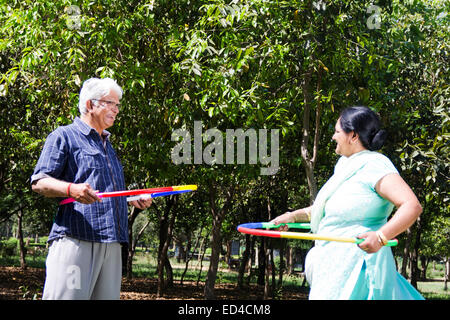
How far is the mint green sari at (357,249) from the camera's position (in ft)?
11.3

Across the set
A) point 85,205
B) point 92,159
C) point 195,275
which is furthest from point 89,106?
point 195,275

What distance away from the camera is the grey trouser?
11.5ft

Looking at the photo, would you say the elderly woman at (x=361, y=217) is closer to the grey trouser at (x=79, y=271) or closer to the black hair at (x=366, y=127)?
the black hair at (x=366, y=127)

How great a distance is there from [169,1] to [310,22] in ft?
8.97

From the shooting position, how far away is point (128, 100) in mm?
Answer: 9727

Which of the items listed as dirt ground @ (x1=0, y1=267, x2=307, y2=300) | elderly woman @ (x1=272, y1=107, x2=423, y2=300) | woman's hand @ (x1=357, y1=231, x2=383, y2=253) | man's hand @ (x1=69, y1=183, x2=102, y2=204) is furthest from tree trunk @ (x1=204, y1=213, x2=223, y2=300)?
woman's hand @ (x1=357, y1=231, x2=383, y2=253)

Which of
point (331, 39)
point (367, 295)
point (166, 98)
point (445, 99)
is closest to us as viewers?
point (367, 295)

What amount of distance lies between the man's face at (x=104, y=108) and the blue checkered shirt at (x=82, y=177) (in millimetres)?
106

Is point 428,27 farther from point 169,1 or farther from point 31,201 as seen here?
point 31,201

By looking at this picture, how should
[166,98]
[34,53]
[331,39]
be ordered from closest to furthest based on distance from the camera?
[34,53] < [331,39] < [166,98]

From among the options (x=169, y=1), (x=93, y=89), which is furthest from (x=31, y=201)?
(x=93, y=89)

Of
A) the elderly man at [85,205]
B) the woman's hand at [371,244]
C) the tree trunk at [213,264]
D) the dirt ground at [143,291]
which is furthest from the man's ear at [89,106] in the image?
the dirt ground at [143,291]

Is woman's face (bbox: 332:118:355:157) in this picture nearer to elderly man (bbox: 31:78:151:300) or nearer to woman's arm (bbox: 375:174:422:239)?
woman's arm (bbox: 375:174:422:239)

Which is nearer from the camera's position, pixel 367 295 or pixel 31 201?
pixel 367 295
